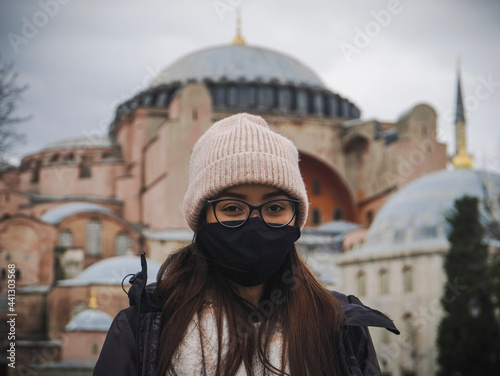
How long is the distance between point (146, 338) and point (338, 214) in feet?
112

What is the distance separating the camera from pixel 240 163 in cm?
225

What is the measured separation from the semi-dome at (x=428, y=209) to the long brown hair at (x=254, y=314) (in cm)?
2078

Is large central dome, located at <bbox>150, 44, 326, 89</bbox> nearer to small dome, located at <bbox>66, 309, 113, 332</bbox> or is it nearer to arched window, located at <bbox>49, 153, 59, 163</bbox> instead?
arched window, located at <bbox>49, 153, 59, 163</bbox>

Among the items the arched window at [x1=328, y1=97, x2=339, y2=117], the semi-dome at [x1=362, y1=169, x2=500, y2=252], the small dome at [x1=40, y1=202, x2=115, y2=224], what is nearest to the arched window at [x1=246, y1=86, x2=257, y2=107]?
the arched window at [x1=328, y1=97, x2=339, y2=117]

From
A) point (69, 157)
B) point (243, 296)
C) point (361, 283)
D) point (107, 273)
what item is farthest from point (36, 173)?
point (243, 296)

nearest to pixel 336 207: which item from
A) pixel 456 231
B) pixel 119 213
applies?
pixel 119 213

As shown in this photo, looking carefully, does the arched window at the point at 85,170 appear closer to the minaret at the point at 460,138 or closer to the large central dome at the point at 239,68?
the large central dome at the point at 239,68

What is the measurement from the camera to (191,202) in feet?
7.66

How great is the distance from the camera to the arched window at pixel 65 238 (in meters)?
30.1

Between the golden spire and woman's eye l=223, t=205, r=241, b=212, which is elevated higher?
the golden spire

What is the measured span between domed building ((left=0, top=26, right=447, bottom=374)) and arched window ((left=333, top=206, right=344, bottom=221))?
0.15 ft

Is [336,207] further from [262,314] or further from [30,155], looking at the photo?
[262,314]

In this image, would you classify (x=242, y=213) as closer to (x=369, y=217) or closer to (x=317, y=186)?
(x=369, y=217)

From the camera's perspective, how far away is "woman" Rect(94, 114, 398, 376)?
6.90 ft
